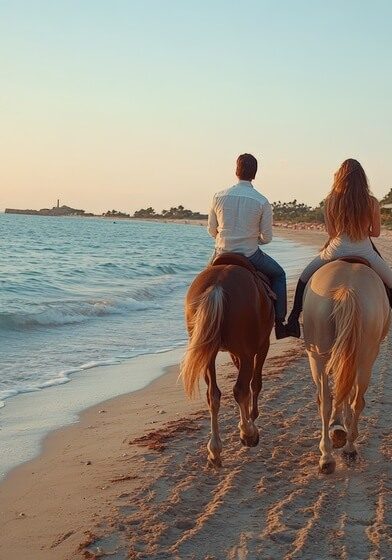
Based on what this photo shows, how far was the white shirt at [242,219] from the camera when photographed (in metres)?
6.58

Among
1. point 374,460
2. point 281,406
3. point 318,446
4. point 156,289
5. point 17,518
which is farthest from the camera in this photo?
point 156,289

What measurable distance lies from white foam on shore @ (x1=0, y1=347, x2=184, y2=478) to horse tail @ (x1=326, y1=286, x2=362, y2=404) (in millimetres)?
2627

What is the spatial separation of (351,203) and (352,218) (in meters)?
0.13

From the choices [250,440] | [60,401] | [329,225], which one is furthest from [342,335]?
[60,401]

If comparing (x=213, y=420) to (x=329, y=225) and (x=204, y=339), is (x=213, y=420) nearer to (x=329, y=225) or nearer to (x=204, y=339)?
(x=204, y=339)

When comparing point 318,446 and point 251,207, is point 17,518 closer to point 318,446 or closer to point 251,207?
point 318,446

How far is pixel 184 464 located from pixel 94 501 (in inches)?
37.8

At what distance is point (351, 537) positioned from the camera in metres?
4.50

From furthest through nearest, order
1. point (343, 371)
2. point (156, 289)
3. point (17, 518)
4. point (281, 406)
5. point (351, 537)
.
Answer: point (156, 289)
point (281, 406)
point (343, 371)
point (17, 518)
point (351, 537)

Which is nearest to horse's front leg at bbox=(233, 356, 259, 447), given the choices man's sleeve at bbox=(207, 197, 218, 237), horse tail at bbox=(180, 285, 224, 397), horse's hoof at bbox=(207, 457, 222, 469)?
horse tail at bbox=(180, 285, 224, 397)

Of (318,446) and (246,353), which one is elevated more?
(246,353)

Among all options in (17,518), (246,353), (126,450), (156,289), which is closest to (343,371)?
(246,353)

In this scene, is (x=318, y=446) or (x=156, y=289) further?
(x=156, y=289)

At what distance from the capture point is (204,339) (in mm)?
5633
